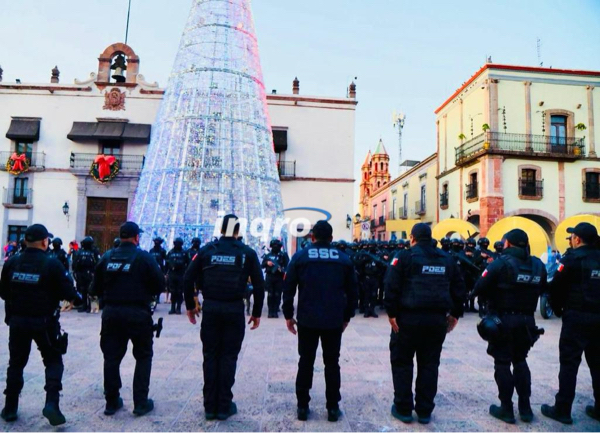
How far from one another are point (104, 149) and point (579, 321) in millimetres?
24708

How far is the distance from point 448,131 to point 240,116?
793 inches

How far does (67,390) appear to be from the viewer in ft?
15.5

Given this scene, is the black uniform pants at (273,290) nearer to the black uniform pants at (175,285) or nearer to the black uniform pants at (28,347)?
the black uniform pants at (175,285)

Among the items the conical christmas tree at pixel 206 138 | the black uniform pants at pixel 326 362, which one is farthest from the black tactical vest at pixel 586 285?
the conical christmas tree at pixel 206 138

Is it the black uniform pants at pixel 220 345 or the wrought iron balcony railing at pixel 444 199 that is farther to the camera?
the wrought iron balcony railing at pixel 444 199

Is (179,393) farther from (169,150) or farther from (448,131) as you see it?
(448,131)

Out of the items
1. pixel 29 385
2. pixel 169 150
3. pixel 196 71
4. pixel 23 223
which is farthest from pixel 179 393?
pixel 23 223

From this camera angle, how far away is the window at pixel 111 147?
80.9ft

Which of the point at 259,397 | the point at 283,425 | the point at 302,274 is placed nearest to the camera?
the point at 283,425

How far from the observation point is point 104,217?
79.9 feet

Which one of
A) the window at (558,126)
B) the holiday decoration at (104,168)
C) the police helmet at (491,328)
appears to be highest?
the window at (558,126)

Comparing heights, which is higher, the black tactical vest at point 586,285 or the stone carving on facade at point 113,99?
the stone carving on facade at point 113,99

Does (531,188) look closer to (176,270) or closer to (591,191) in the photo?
(591,191)

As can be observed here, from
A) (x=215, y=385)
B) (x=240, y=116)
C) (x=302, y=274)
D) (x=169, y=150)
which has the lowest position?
(x=215, y=385)
